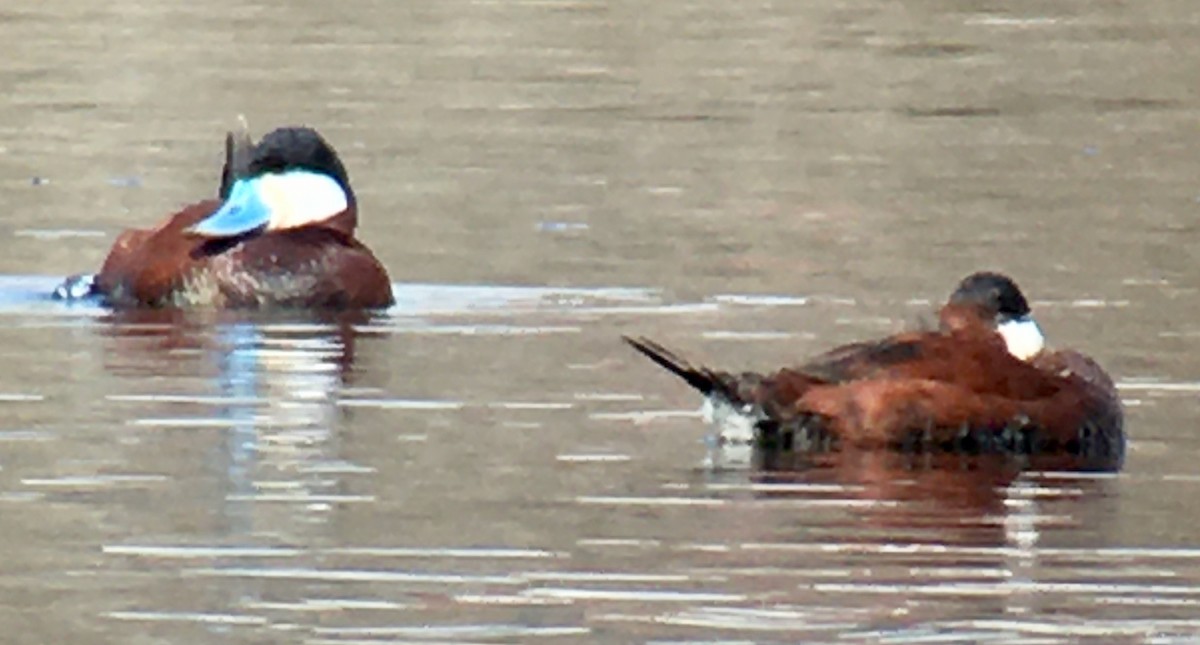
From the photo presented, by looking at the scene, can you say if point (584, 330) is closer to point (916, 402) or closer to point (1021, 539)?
point (916, 402)

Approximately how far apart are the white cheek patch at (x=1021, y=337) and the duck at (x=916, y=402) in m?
0.33

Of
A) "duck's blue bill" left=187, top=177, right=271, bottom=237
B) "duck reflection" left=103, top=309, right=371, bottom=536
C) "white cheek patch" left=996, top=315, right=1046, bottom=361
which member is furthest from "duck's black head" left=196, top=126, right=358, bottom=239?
"white cheek patch" left=996, top=315, right=1046, bottom=361

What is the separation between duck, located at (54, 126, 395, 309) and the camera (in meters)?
13.5

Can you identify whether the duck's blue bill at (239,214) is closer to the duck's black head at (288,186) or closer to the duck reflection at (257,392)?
the duck's black head at (288,186)

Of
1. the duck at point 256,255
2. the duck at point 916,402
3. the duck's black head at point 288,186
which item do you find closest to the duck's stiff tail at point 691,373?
the duck at point 916,402

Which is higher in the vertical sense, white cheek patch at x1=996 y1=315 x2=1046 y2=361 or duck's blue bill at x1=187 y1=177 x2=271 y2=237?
duck's blue bill at x1=187 y1=177 x2=271 y2=237

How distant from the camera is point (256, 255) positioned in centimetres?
1361

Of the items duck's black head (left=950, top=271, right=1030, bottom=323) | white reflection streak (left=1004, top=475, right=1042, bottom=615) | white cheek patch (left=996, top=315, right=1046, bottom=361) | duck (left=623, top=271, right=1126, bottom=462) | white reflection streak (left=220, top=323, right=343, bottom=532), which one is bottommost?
white reflection streak (left=1004, top=475, right=1042, bottom=615)

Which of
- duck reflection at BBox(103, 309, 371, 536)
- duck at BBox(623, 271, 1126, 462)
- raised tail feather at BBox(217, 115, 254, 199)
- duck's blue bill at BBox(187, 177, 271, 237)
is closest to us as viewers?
duck reflection at BBox(103, 309, 371, 536)

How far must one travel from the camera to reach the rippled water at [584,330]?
26.4 feet

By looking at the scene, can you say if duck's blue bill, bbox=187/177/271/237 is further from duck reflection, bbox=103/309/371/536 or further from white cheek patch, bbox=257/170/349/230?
duck reflection, bbox=103/309/371/536

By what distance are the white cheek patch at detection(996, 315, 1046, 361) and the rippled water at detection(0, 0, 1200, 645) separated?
36 cm

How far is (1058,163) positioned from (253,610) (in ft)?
34.3

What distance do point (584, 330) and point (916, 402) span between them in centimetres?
276
